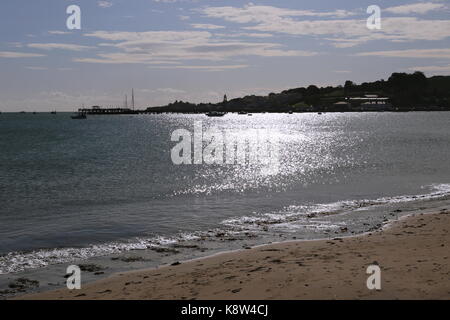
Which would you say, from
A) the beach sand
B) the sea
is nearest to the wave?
the sea

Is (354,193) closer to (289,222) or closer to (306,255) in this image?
(289,222)

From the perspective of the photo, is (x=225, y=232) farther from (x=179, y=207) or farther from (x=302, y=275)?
(x=302, y=275)

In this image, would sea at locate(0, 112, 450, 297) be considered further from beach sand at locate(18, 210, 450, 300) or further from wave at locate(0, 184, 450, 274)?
beach sand at locate(18, 210, 450, 300)

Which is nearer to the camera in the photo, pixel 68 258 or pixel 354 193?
pixel 68 258

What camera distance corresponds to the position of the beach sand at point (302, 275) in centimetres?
1073

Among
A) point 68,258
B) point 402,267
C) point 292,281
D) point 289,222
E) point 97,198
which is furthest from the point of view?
point 97,198

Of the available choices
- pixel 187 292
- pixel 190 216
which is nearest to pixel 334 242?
pixel 187 292

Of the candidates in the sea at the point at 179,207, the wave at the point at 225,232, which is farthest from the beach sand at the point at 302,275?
the wave at the point at 225,232

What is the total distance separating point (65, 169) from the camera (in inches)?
1913

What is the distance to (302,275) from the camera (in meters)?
12.1

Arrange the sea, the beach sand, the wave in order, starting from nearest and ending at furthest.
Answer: the beach sand < the wave < the sea

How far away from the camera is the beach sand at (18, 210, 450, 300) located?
10727mm

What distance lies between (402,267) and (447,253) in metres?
2.48

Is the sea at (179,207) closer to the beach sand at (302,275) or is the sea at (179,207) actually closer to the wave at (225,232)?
the wave at (225,232)
